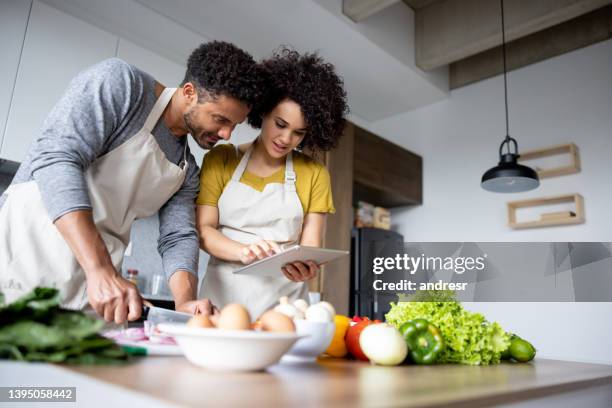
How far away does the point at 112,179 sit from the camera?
1267mm

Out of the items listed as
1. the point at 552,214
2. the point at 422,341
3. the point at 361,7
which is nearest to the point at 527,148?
the point at 552,214

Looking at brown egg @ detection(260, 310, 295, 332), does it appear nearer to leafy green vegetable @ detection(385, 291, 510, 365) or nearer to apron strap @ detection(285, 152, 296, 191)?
leafy green vegetable @ detection(385, 291, 510, 365)

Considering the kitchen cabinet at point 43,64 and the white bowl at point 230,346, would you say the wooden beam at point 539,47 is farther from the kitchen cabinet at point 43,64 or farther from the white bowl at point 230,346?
the white bowl at point 230,346

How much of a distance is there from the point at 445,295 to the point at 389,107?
353 cm

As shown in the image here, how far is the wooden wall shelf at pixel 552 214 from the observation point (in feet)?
10.9

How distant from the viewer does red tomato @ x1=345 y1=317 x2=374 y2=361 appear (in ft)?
3.25

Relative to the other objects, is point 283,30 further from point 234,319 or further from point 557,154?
point 234,319

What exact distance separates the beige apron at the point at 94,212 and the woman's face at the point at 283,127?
287 millimetres

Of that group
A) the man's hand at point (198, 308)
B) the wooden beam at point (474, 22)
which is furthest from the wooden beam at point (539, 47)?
the man's hand at point (198, 308)

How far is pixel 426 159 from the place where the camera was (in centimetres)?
439

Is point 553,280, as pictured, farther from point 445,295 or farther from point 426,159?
point 445,295

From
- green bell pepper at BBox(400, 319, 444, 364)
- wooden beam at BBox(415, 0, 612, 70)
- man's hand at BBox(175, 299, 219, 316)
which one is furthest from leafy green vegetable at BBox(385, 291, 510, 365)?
wooden beam at BBox(415, 0, 612, 70)

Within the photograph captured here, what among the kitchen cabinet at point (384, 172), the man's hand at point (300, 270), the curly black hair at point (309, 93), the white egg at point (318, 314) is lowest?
the white egg at point (318, 314)

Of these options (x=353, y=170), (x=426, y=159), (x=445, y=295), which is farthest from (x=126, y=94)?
(x=426, y=159)
